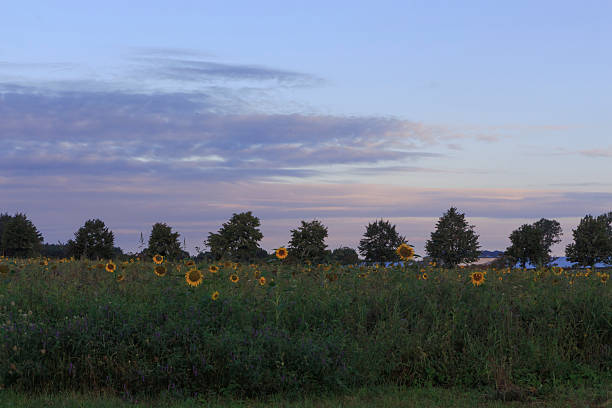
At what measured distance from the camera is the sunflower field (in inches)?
254

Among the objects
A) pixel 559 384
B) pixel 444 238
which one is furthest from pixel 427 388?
pixel 444 238

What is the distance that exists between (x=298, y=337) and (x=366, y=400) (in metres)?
1.19

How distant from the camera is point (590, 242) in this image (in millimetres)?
51156

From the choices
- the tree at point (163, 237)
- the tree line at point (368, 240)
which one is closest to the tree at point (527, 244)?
the tree line at point (368, 240)

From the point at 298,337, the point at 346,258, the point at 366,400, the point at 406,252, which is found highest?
the point at 406,252

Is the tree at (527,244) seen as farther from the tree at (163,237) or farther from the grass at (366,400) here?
the grass at (366,400)

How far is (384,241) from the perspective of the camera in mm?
56062

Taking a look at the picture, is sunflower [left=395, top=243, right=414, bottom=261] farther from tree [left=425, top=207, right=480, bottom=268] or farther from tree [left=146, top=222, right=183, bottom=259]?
tree [left=425, top=207, right=480, bottom=268]

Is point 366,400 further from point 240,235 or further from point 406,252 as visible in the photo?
point 240,235

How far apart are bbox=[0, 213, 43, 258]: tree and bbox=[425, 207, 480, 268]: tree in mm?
35595

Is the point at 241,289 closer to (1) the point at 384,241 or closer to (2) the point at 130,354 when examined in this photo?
(2) the point at 130,354

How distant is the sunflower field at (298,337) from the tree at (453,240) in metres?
42.5

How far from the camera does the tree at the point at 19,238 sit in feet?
151

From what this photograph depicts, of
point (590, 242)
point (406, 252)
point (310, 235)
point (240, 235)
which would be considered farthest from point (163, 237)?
point (590, 242)
